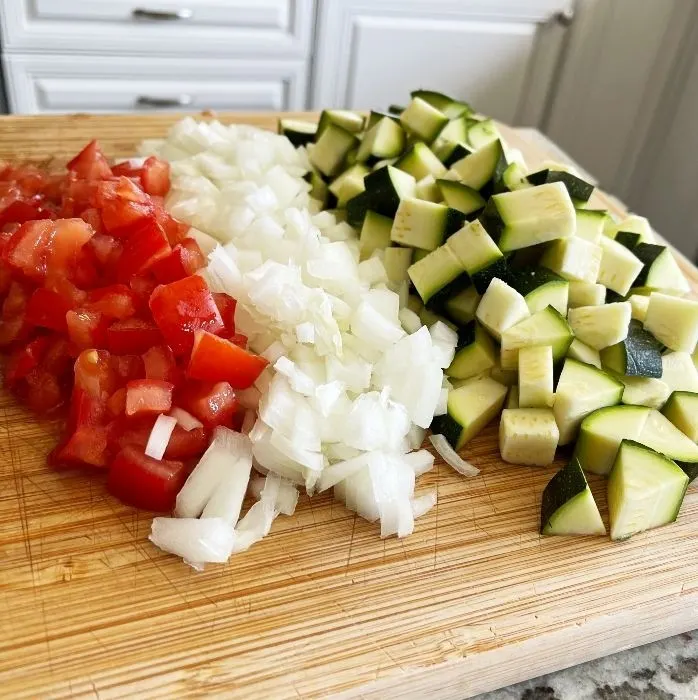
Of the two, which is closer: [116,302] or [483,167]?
[116,302]

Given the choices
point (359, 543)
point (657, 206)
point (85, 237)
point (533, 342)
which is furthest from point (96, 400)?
point (657, 206)

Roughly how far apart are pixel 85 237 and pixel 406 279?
76cm

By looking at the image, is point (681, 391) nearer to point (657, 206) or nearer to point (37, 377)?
point (37, 377)

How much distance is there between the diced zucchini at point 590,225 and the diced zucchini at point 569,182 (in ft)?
0.14

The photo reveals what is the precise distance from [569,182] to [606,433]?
0.69 meters

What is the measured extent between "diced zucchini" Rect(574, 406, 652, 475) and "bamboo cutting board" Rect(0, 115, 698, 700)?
0.49ft

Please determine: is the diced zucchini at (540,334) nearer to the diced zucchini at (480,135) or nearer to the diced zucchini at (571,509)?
the diced zucchini at (571,509)

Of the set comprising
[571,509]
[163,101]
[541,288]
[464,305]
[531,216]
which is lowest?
[163,101]

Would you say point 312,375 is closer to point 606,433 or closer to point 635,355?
point 606,433

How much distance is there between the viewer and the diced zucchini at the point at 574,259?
5.57ft

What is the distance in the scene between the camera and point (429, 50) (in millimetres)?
3547

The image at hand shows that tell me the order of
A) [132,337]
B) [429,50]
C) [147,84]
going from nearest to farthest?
[132,337], [147,84], [429,50]

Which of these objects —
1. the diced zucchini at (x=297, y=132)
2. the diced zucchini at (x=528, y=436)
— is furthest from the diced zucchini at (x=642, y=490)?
the diced zucchini at (x=297, y=132)

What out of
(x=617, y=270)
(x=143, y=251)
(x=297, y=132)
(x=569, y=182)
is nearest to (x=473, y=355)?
(x=617, y=270)
